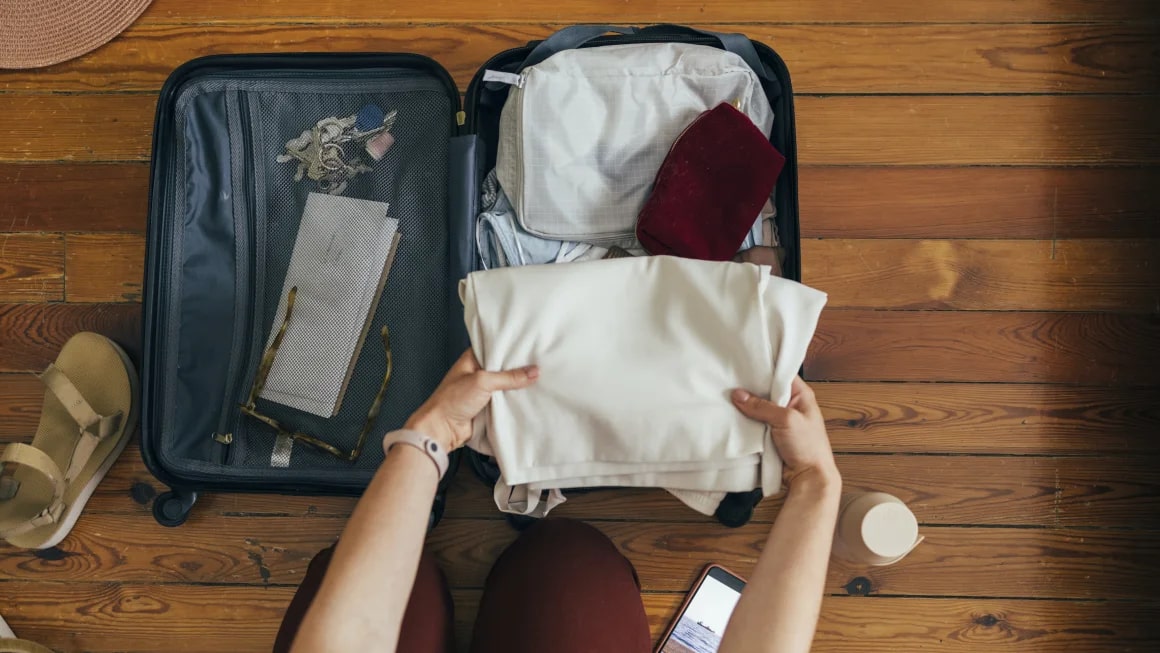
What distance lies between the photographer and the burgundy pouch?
0.81 metres

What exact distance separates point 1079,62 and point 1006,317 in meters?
0.41

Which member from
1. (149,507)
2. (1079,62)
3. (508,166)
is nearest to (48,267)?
(149,507)

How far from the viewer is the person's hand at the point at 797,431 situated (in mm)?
688

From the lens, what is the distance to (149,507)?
106 centimetres

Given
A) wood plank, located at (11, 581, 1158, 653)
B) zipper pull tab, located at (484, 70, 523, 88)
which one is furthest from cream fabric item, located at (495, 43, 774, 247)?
wood plank, located at (11, 581, 1158, 653)

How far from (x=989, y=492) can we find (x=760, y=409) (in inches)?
22.2


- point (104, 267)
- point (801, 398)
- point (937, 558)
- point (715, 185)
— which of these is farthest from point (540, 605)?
point (104, 267)

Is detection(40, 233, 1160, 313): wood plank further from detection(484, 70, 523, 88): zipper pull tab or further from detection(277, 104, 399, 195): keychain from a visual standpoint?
detection(277, 104, 399, 195): keychain

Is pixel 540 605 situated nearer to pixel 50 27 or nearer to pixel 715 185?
pixel 715 185

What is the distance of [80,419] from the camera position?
0.95m

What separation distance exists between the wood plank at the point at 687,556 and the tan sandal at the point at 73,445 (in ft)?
0.29

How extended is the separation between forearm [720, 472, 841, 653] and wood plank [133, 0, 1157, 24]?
2.51 ft

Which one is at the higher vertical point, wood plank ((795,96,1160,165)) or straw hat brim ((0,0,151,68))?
straw hat brim ((0,0,151,68))

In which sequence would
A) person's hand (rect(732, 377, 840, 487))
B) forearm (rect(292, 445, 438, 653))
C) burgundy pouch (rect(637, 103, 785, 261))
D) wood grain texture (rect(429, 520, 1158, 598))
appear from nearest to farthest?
1. forearm (rect(292, 445, 438, 653))
2. person's hand (rect(732, 377, 840, 487))
3. burgundy pouch (rect(637, 103, 785, 261))
4. wood grain texture (rect(429, 520, 1158, 598))
